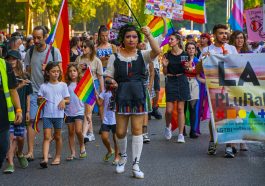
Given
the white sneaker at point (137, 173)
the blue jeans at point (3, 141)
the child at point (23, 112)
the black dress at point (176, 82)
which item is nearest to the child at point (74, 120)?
the child at point (23, 112)

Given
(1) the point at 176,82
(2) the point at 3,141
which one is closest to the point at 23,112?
(2) the point at 3,141

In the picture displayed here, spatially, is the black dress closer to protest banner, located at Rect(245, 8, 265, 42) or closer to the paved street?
the paved street

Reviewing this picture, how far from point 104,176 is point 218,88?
2.21 m

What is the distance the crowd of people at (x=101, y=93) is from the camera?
8.80 metres

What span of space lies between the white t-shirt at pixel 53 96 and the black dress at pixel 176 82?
286 centimetres

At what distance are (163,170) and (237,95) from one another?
159 cm

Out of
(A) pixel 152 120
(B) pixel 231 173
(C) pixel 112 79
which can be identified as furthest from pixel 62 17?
(A) pixel 152 120

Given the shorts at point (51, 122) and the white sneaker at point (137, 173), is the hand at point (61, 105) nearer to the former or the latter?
the shorts at point (51, 122)

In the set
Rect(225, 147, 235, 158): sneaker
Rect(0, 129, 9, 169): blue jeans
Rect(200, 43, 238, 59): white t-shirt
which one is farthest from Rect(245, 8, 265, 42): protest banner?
Rect(0, 129, 9, 169): blue jeans

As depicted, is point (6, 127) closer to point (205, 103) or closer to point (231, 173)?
point (231, 173)

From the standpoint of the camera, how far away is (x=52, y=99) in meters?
9.70

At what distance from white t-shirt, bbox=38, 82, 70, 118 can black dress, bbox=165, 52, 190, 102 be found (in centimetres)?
286

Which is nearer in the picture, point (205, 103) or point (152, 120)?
point (205, 103)

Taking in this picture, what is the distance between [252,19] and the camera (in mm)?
14867
